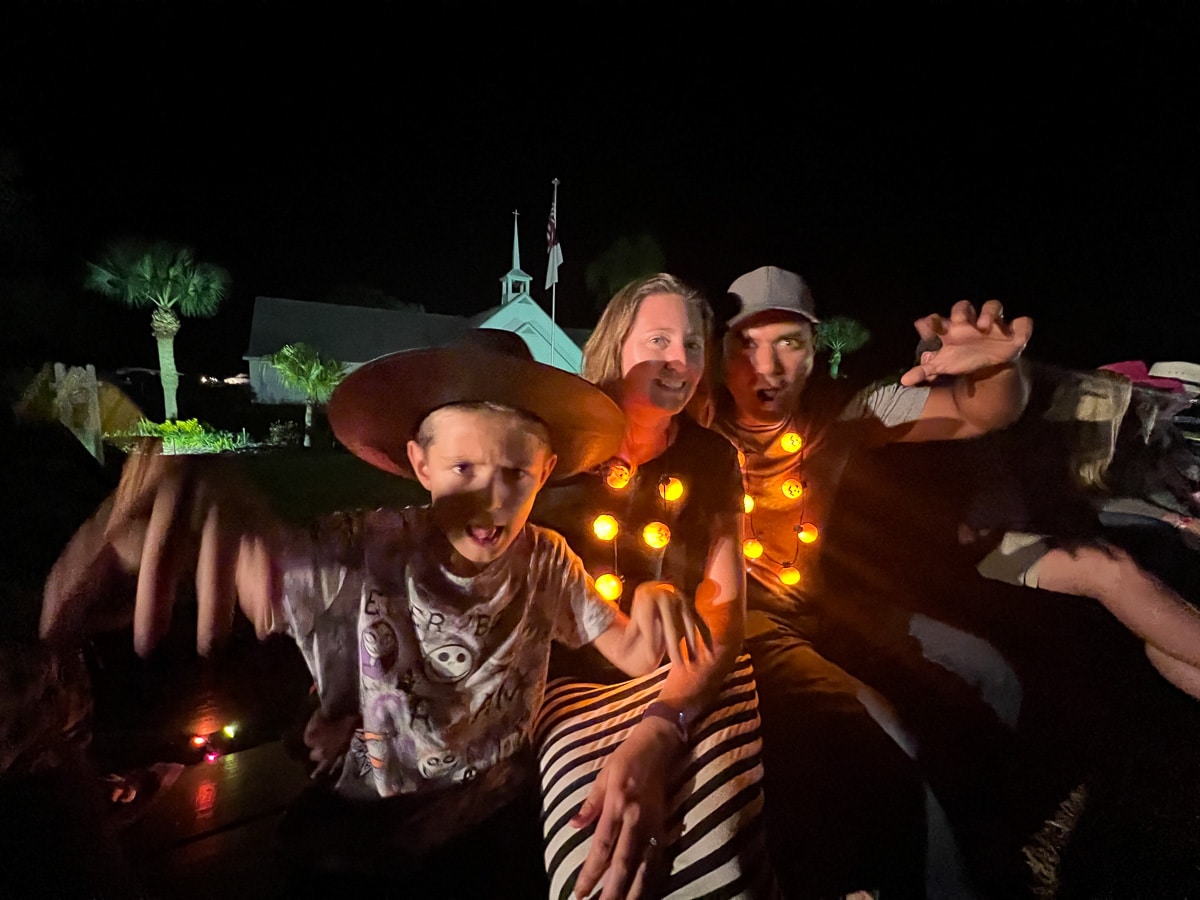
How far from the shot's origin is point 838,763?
155 centimetres

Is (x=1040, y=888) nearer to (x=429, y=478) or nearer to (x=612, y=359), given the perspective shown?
(x=612, y=359)

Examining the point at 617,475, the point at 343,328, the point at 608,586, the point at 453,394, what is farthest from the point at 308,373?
the point at 608,586

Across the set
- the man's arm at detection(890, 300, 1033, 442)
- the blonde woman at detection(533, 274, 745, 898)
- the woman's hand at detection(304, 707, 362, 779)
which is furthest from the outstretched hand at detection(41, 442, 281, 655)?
the man's arm at detection(890, 300, 1033, 442)

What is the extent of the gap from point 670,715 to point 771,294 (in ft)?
3.17

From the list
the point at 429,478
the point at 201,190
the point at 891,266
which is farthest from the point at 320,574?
the point at 891,266

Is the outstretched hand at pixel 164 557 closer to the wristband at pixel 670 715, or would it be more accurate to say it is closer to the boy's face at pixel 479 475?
the boy's face at pixel 479 475

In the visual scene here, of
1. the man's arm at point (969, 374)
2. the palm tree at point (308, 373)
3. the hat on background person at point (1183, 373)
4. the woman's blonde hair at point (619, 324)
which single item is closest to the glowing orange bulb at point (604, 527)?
the woman's blonde hair at point (619, 324)

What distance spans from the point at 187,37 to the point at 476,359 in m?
1.03

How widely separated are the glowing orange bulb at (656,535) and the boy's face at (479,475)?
28 centimetres

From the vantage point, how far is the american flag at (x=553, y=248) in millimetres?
1441

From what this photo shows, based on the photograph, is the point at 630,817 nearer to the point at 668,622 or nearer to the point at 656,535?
the point at 668,622

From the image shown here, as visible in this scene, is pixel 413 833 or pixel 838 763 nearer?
pixel 413 833

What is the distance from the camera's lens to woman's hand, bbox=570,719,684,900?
1348 mm

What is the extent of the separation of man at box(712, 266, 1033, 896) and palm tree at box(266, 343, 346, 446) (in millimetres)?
848
